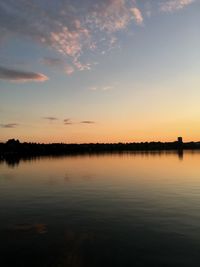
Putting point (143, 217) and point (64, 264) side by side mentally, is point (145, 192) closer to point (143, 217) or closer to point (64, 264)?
point (143, 217)

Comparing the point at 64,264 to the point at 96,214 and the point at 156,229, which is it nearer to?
the point at 156,229

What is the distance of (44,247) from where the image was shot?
77.4ft

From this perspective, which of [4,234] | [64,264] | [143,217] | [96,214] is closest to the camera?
[64,264]

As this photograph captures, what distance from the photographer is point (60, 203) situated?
43.7 m

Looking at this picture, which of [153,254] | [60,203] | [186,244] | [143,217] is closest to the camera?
[153,254]

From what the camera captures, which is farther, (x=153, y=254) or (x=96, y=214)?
(x=96, y=214)

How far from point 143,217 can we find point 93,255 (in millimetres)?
12631

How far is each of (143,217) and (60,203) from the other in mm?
14714

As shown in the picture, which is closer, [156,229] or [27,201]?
[156,229]

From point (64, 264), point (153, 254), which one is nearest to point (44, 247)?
point (64, 264)

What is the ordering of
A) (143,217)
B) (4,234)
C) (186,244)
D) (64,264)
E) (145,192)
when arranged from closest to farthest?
(64,264) < (186,244) < (4,234) < (143,217) < (145,192)

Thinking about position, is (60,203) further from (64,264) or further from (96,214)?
(64,264)

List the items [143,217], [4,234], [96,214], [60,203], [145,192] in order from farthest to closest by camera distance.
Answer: [145,192] < [60,203] < [96,214] < [143,217] < [4,234]

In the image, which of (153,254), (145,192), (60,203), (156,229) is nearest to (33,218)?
(60,203)
